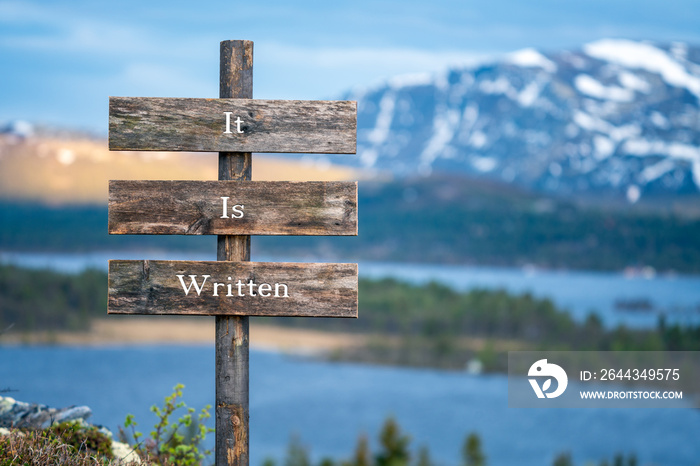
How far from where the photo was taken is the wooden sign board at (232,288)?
6.73 m

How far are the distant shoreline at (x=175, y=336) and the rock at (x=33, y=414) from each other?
4382 inches

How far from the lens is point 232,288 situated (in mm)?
6750

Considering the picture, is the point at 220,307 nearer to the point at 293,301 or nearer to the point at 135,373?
the point at 293,301

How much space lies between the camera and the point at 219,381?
266 inches

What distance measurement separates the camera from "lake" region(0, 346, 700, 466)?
7738 cm

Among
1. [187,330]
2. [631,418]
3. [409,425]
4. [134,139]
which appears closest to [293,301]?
[134,139]

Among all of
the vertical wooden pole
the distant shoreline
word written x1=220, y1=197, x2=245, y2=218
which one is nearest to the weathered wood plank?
word written x1=220, y1=197, x2=245, y2=218

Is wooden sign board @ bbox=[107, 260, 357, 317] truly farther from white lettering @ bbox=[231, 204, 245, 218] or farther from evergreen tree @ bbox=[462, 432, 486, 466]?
evergreen tree @ bbox=[462, 432, 486, 466]

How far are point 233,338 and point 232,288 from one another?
420 mm

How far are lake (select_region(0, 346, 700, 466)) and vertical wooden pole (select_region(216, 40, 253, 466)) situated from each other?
6011 cm

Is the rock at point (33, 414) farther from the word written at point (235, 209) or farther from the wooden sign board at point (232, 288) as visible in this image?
the word written at point (235, 209)

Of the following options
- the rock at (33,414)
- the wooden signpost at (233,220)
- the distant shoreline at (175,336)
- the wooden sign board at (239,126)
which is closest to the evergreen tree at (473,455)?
the rock at (33,414)

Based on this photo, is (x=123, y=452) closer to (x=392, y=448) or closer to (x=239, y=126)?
(x=239, y=126)

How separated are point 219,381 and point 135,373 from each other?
102 metres
